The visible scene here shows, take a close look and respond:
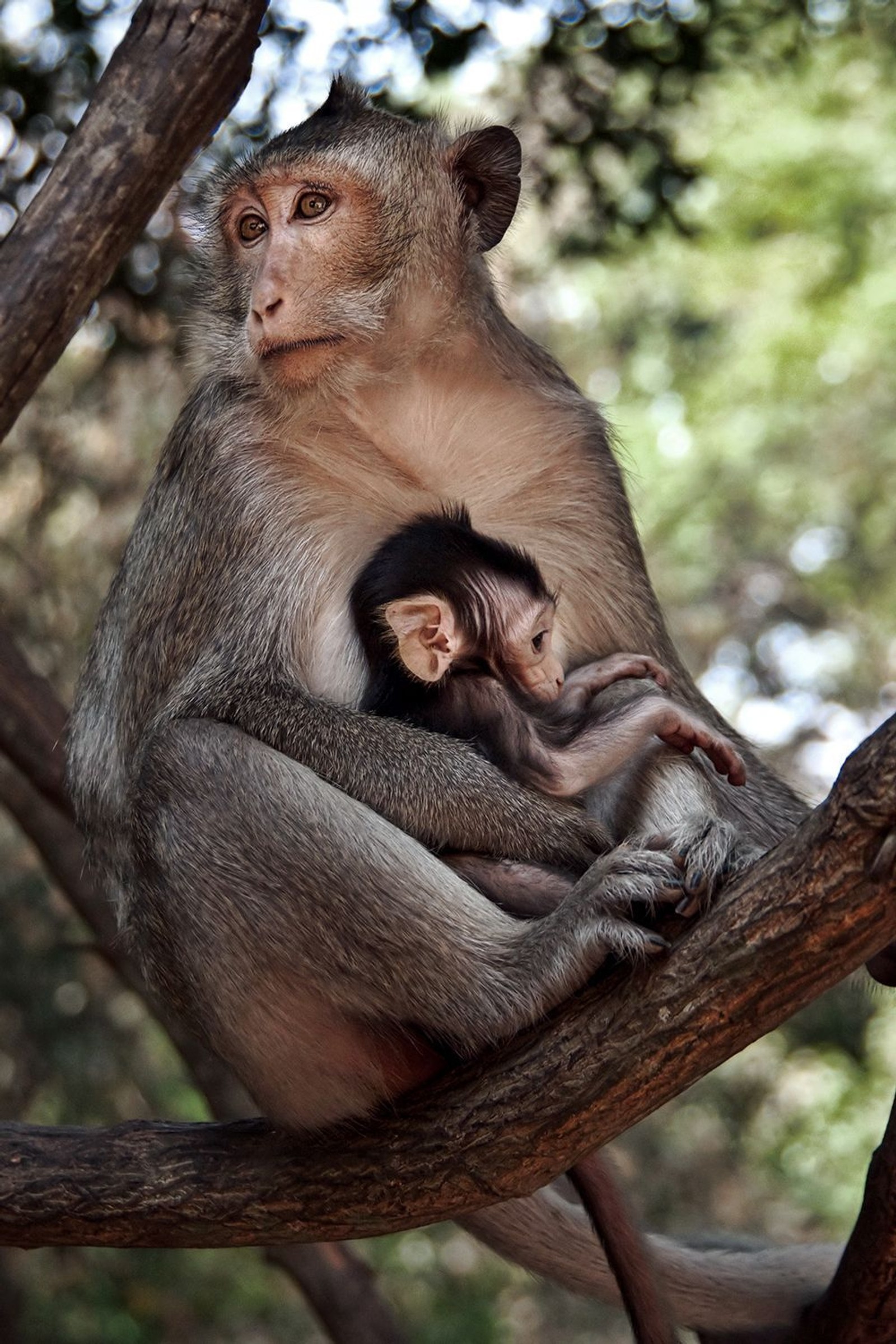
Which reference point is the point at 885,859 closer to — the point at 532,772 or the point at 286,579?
the point at 532,772

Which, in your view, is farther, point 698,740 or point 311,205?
point 311,205

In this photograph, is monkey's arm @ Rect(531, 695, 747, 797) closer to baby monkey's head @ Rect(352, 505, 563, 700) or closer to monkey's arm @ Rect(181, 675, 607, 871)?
monkey's arm @ Rect(181, 675, 607, 871)

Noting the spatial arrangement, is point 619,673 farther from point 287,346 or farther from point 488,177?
point 488,177

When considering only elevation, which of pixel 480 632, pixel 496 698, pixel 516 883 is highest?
pixel 480 632

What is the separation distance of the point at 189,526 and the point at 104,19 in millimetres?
2473

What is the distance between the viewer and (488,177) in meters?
4.38

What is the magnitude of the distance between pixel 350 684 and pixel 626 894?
1.14 meters

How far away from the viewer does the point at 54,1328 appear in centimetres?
902

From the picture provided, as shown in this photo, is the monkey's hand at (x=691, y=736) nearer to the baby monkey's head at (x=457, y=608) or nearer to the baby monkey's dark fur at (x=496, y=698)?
the baby monkey's dark fur at (x=496, y=698)

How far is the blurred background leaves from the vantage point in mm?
5809

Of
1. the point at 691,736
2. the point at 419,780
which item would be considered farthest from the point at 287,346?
the point at 691,736

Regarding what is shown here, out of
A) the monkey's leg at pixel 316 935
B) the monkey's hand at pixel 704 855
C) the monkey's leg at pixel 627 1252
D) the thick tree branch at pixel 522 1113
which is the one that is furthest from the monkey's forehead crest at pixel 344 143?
the monkey's leg at pixel 627 1252

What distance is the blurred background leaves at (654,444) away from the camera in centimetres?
581

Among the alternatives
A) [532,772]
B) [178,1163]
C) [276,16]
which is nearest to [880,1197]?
[532,772]
